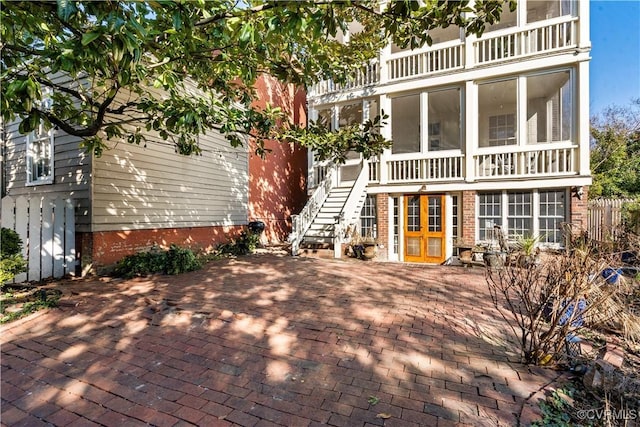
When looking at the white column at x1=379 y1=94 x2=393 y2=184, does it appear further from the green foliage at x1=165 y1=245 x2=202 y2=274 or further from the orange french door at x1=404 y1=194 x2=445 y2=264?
the green foliage at x1=165 y1=245 x2=202 y2=274

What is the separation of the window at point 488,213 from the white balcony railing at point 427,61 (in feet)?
14.1

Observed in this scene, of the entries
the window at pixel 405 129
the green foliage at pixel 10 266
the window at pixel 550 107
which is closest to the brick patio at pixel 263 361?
the green foliage at pixel 10 266

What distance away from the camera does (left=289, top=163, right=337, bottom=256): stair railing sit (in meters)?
9.78

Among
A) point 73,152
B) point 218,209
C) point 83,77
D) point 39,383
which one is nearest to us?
point 39,383

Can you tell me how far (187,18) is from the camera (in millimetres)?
2912

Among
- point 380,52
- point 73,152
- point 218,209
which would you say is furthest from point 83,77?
point 380,52

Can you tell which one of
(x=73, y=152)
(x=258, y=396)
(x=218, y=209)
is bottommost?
(x=258, y=396)

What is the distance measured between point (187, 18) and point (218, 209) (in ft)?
26.5

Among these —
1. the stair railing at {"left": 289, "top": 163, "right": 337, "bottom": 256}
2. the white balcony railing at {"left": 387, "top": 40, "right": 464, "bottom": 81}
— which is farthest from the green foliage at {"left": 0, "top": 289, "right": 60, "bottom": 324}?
the white balcony railing at {"left": 387, "top": 40, "right": 464, "bottom": 81}

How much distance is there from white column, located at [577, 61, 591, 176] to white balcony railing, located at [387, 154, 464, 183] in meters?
2.98

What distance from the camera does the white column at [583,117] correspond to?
26.7ft

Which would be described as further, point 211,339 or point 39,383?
point 211,339

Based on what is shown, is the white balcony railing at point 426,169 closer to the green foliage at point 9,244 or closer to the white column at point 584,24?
the white column at point 584,24

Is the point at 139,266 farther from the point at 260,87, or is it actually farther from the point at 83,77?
the point at 260,87
